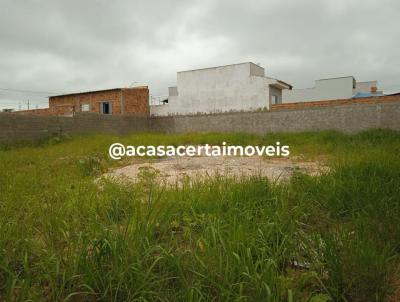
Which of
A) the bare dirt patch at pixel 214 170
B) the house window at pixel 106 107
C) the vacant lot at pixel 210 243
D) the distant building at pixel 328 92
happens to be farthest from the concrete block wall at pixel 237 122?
the distant building at pixel 328 92

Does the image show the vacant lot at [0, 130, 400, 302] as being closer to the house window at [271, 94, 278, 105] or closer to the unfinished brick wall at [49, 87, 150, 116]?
the unfinished brick wall at [49, 87, 150, 116]

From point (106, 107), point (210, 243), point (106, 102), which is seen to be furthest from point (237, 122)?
point (106, 107)

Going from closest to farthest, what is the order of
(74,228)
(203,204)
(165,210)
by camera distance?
(74,228) < (165,210) < (203,204)

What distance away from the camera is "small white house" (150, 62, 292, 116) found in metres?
20.2

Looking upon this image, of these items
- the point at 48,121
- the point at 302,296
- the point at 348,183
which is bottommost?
the point at 302,296

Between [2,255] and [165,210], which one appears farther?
[165,210]

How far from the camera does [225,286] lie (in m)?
1.39

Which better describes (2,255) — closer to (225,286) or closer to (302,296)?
(225,286)

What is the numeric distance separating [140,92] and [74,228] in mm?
18637

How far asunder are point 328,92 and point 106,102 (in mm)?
18394

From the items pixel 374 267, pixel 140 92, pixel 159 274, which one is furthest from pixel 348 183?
pixel 140 92

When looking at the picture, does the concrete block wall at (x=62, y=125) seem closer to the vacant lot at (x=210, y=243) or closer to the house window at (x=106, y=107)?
the house window at (x=106, y=107)

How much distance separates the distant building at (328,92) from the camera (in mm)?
23016

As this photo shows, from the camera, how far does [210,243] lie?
173cm
